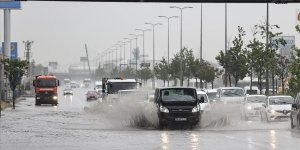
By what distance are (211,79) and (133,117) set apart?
62372 millimetres

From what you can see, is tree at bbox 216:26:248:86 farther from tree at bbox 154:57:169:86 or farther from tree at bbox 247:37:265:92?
tree at bbox 154:57:169:86

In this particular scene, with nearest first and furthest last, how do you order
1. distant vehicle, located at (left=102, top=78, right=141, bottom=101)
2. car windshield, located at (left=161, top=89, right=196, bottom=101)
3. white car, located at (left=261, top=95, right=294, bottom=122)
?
car windshield, located at (left=161, top=89, right=196, bottom=101) → white car, located at (left=261, top=95, right=294, bottom=122) → distant vehicle, located at (left=102, top=78, right=141, bottom=101)

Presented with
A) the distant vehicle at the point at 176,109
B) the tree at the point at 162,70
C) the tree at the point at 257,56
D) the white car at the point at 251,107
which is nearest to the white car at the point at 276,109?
the white car at the point at 251,107

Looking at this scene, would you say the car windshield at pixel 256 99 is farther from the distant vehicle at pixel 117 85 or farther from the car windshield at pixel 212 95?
the car windshield at pixel 212 95

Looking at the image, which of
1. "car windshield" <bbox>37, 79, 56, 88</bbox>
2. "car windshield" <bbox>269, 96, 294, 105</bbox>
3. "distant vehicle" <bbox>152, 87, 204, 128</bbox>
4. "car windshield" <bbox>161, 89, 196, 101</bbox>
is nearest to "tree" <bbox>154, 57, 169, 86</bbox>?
"car windshield" <bbox>37, 79, 56, 88</bbox>

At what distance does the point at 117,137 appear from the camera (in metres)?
28.0

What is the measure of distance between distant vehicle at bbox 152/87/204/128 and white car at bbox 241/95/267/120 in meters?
12.0

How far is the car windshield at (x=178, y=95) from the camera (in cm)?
3363

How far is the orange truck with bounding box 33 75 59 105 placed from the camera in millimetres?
80000

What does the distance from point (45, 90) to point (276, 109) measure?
44714 millimetres

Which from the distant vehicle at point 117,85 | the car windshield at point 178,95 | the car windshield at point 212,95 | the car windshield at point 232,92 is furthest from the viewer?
the car windshield at point 212,95

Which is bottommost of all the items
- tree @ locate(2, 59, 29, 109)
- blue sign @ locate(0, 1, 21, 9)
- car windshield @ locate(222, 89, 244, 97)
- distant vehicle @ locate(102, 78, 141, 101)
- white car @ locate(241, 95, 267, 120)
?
white car @ locate(241, 95, 267, 120)

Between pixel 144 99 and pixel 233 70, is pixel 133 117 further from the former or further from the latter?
pixel 233 70

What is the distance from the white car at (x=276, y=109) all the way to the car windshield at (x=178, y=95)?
584cm
